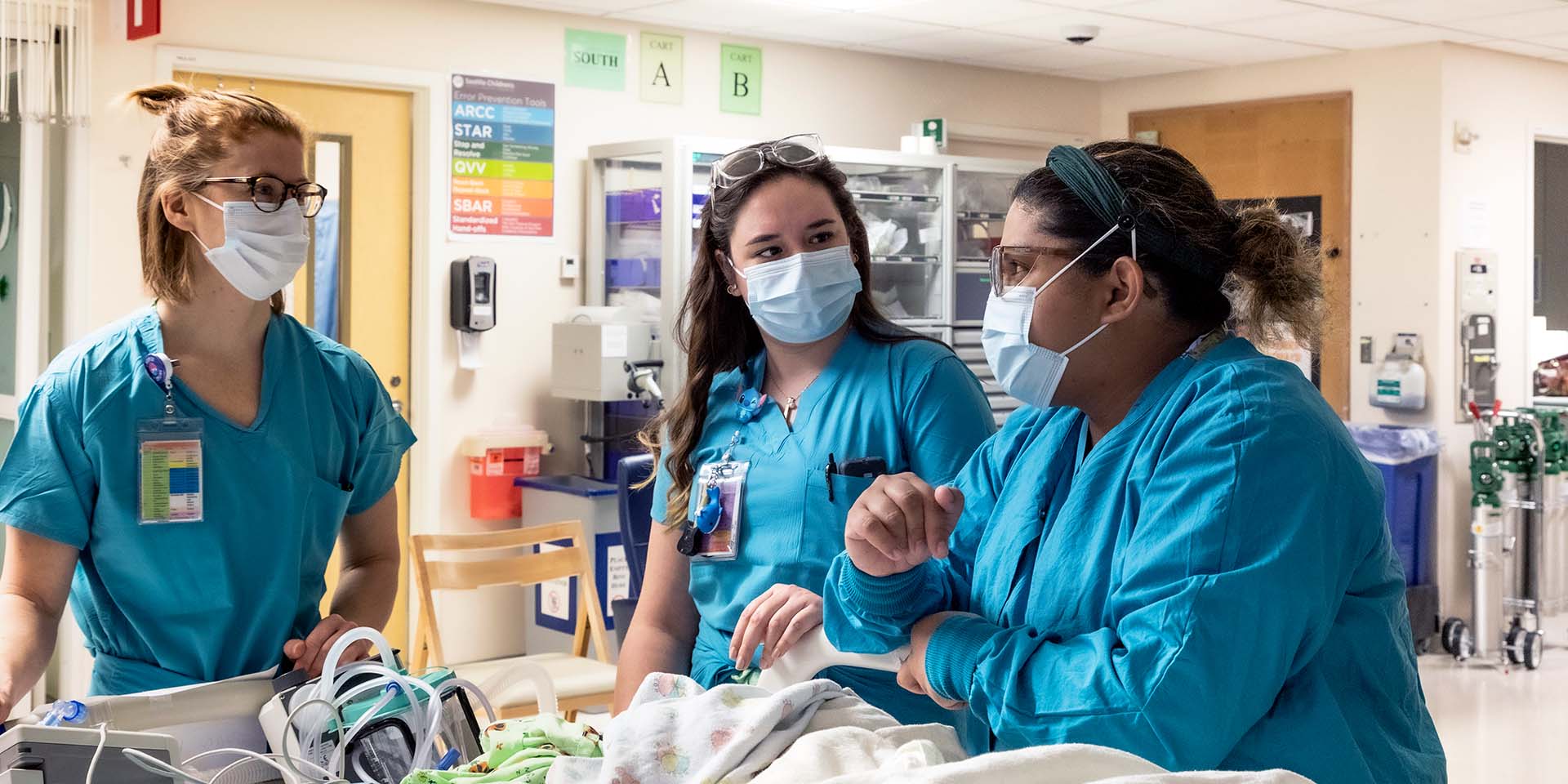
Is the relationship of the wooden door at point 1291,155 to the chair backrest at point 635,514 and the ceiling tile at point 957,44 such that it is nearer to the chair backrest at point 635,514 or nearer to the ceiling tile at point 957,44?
the ceiling tile at point 957,44

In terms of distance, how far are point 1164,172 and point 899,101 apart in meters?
5.20

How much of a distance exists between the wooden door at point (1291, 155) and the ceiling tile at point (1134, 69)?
0.77 ft

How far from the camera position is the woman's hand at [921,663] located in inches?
59.3

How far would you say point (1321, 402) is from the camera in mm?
1411

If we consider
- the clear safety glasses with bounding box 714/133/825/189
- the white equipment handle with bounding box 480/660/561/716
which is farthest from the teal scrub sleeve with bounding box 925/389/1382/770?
the clear safety glasses with bounding box 714/133/825/189

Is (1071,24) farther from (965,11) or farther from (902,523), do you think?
(902,523)

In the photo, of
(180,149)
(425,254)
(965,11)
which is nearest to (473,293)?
(425,254)

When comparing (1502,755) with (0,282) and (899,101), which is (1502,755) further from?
(0,282)

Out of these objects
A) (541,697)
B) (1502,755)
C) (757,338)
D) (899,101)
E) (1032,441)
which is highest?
(899,101)

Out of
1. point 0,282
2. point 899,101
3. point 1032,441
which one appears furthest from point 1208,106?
point 1032,441

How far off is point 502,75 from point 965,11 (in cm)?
179

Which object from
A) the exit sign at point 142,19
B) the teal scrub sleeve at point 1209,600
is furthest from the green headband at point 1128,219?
the exit sign at point 142,19

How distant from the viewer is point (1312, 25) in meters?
5.82

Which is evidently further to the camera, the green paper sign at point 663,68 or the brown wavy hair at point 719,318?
the green paper sign at point 663,68
